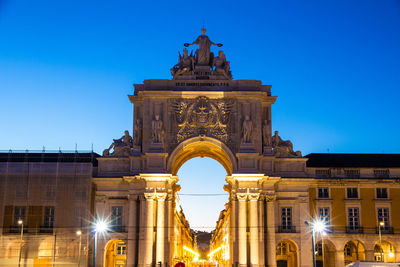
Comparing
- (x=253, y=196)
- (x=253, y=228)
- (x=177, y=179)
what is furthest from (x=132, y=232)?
(x=253, y=196)

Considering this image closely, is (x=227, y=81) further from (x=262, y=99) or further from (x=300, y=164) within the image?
(x=300, y=164)

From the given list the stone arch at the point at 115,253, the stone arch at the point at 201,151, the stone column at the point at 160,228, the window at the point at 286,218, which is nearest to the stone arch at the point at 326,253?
the window at the point at 286,218

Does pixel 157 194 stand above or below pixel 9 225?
above

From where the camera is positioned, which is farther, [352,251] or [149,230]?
[352,251]

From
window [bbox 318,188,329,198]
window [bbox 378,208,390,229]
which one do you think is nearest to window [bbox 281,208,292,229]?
window [bbox 318,188,329,198]

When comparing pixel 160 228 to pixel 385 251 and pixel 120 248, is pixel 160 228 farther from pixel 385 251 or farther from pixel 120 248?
pixel 385 251

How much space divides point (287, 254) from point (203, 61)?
2634cm

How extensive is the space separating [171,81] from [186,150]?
849 cm

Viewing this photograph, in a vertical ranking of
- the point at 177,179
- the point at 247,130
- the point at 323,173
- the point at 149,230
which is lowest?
the point at 149,230

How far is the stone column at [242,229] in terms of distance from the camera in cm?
5375

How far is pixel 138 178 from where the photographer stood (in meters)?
56.3

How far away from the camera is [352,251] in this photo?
62.0 metres

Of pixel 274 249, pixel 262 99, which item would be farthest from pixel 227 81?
pixel 274 249

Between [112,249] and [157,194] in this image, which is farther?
[112,249]
